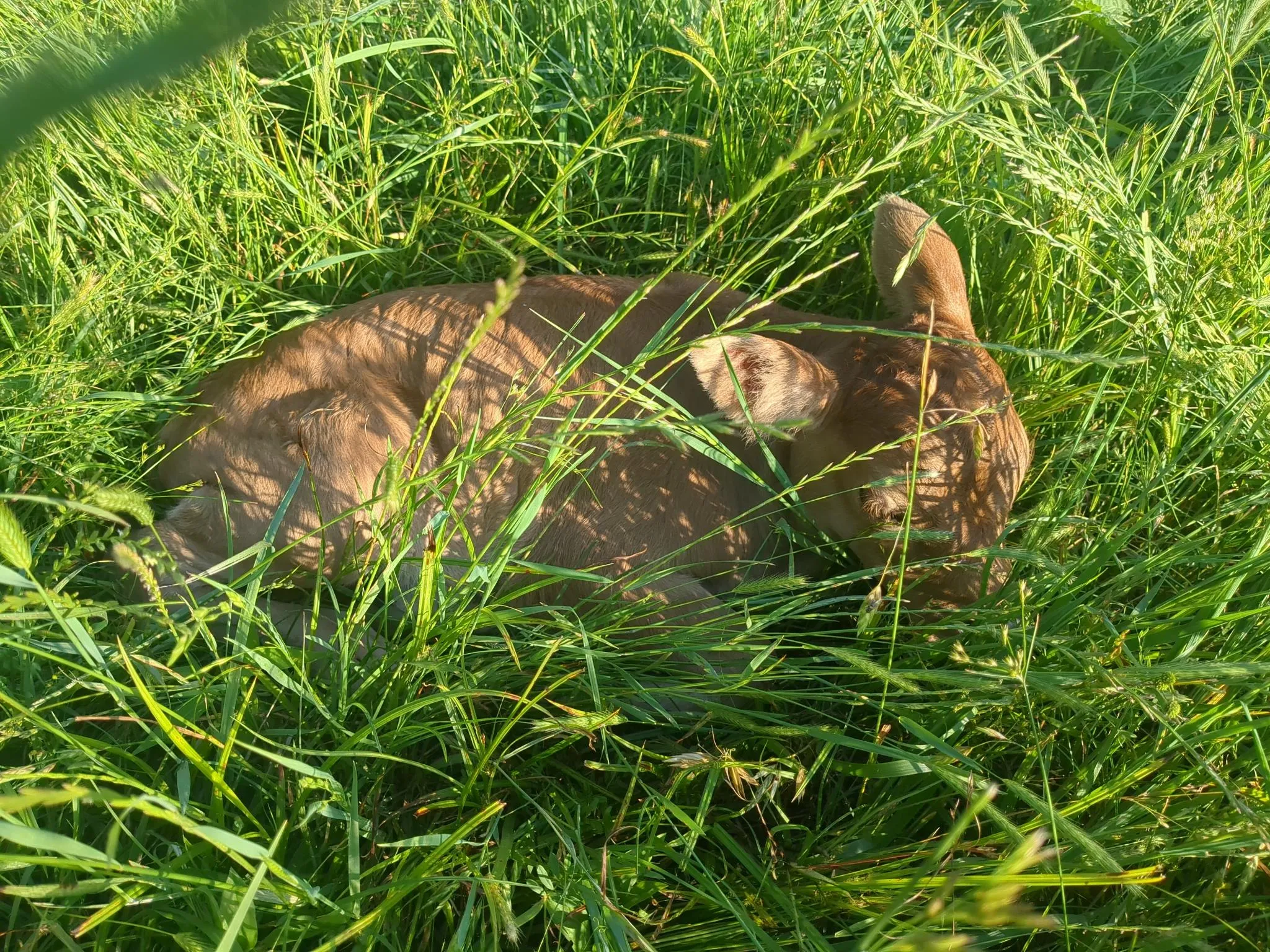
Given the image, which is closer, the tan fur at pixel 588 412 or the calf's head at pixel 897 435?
the calf's head at pixel 897 435

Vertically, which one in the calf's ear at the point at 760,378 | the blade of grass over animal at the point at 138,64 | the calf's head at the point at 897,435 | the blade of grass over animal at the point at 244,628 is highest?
the blade of grass over animal at the point at 138,64

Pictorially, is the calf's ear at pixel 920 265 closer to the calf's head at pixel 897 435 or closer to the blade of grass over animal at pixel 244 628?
the calf's head at pixel 897 435

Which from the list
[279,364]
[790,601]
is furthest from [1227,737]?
[279,364]

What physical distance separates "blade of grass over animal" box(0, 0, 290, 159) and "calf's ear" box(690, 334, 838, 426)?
7.54 feet

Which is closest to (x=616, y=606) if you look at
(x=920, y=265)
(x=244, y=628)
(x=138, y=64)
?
(x=244, y=628)

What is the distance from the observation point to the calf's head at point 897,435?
2777 mm

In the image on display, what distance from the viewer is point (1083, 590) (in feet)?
9.09

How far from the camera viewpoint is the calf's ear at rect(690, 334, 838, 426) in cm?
278

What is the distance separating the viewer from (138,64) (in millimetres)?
430

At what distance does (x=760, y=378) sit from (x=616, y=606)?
2.69 feet

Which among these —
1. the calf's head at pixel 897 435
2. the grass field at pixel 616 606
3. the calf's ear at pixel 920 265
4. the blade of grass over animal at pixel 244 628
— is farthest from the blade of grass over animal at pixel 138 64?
the calf's ear at pixel 920 265

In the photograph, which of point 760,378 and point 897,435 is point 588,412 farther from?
point 897,435

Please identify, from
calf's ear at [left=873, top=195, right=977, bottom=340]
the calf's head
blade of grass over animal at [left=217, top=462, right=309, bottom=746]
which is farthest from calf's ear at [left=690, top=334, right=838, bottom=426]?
blade of grass over animal at [left=217, top=462, right=309, bottom=746]

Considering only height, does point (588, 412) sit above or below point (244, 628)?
below
